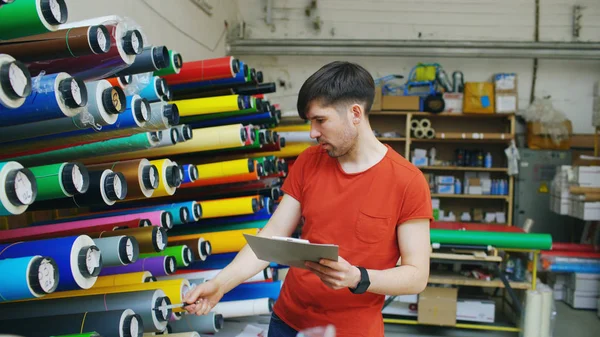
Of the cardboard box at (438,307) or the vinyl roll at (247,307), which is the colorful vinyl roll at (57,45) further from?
the cardboard box at (438,307)

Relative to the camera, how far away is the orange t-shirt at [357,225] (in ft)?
4.44

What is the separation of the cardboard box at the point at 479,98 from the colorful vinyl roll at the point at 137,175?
454 cm

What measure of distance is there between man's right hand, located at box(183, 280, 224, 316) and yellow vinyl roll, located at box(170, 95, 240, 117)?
100cm

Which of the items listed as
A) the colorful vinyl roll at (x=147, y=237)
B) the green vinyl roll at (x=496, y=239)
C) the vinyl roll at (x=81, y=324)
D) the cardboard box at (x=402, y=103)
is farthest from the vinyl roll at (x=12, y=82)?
the cardboard box at (x=402, y=103)

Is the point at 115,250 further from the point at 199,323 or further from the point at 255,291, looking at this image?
the point at 255,291

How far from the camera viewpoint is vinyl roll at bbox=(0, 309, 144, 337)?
1.14 m

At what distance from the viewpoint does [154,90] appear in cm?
165

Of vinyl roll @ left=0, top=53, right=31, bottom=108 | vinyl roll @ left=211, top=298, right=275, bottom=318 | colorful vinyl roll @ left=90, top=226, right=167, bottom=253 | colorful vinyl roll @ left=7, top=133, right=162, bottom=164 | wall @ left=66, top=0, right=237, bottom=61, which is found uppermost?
wall @ left=66, top=0, right=237, bottom=61

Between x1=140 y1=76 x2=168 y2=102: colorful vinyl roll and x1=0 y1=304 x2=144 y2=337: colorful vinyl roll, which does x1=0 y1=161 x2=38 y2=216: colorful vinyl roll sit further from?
x1=140 y1=76 x2=168 y2=102: colorful vinyl roll

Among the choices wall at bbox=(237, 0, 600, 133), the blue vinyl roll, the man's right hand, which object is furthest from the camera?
wall at bbox=(237, 0, 600, 133)

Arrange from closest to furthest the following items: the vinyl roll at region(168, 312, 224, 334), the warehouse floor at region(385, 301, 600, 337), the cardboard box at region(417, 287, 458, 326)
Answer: the vinyl roll at region(168, 312, 224, 334) < the cardboard box at region(417, 287, 458, 326) < the warehouse floor at region(385, 301, 600, 337)

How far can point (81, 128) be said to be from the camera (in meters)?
1.12

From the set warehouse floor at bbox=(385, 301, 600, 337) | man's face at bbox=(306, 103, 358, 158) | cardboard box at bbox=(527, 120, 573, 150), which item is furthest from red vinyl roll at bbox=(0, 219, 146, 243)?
cardboard box at bbox=(527, 120, 573, 150)

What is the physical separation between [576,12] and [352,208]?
18.2ft
